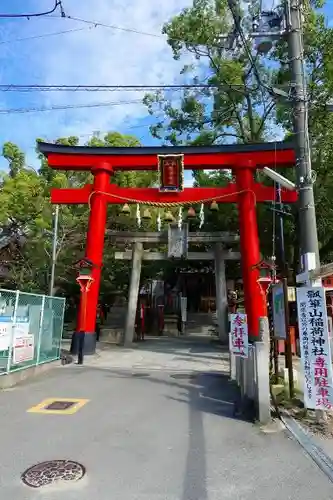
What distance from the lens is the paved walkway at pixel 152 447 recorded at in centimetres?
412

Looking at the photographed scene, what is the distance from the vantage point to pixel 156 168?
16516 mm

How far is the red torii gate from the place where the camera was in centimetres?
1567

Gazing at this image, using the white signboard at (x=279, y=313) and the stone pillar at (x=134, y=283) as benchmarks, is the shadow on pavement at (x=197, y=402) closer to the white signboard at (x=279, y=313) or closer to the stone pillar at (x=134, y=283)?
the white signboard at (x=279, y=313)

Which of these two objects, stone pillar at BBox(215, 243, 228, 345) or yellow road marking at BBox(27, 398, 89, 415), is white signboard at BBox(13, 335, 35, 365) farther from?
stone pillar at BBox(215, 243, 228, 345)

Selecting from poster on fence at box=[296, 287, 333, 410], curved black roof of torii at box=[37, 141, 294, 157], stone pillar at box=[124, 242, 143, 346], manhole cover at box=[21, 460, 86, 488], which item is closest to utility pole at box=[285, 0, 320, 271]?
poster on fence at box=[296, 287, 333, 410]

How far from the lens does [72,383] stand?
9805 mm

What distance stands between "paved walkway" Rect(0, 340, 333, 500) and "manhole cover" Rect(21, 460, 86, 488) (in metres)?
0.10

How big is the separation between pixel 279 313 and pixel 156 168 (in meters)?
9.63

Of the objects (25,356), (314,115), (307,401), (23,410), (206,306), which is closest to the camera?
(307,401)

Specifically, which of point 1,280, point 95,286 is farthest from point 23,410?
point 1,280

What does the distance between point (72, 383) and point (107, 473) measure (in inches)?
220

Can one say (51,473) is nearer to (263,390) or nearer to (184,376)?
(263,390)

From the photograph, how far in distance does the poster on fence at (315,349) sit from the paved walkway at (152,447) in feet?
2.90

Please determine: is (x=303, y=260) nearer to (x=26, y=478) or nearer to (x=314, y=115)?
(x=26, y=478)
